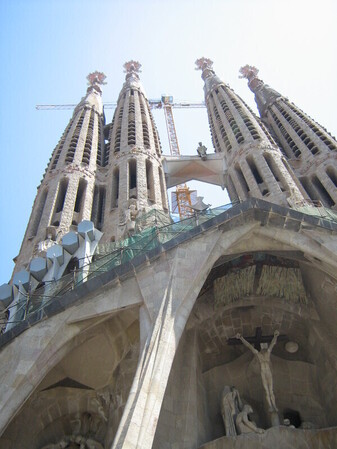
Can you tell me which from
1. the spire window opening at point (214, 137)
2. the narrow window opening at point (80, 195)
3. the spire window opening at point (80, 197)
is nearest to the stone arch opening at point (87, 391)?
the spire window opening at point (80, 197)

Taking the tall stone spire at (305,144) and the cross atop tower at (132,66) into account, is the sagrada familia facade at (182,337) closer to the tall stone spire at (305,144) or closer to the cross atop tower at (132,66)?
the tall stone spire at (305,144)

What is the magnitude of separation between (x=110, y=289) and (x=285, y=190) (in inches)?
467

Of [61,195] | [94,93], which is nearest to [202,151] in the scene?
[61,195]

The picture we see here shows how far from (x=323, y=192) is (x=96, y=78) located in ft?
69.8

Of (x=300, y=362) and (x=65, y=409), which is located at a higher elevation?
(x=300, y=362)

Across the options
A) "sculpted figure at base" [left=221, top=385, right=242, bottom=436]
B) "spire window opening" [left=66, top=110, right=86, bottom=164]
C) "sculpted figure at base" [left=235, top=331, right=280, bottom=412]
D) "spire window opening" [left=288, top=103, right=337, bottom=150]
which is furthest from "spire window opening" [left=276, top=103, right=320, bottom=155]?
"sculpted figure at base" [left=221, top=385, right=242, bottom=436]

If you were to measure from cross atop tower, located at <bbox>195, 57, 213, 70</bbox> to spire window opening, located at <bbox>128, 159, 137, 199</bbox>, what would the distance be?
19214 mm

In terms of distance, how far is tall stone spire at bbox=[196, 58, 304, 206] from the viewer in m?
21.8

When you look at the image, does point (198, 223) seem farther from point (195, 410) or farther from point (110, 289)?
point (195, 410)

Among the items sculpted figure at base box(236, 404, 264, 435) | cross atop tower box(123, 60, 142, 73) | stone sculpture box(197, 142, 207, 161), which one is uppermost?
cross atop tower box(123, 60, 142, 73)

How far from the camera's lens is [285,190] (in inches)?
851

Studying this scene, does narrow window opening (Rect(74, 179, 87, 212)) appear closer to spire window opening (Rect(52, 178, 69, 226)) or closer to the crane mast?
spire window opening (Rect(52, 178, 69, 226))

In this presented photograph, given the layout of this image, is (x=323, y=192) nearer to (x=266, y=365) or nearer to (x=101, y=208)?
(x=101, y=208)

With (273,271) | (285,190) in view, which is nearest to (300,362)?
(273,271)
